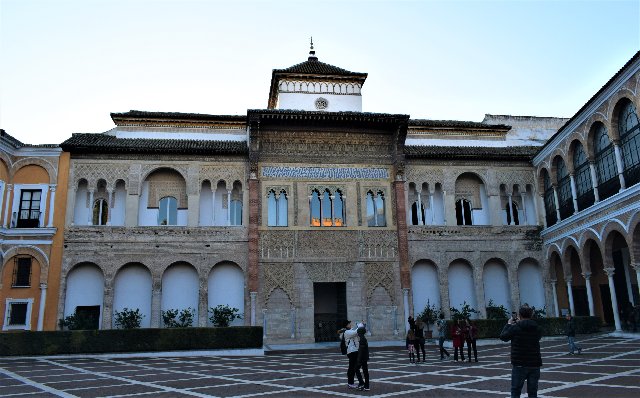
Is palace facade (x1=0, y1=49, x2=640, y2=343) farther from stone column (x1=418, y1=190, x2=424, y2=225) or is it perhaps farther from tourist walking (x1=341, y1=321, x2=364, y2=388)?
tourist walking (x1=341, y1=321, x2=364, y2=388)

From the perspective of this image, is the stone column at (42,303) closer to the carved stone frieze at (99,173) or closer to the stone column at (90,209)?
the stone column at (90,209)

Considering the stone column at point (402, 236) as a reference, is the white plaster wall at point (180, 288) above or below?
below

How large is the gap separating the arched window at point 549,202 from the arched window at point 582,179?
8.23 feet

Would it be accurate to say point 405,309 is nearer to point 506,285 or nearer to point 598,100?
point 506,285

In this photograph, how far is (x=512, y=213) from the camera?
27.1 meters

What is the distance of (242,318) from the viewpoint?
2359 cm

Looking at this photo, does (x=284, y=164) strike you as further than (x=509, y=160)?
No

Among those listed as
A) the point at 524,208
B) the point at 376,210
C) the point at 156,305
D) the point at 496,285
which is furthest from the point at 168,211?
the point at 524,208

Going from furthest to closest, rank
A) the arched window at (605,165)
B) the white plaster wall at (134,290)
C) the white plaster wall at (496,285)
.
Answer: the white plaster wall at (496,285) < the white plaster wall at (134,290) < the arched window at (605,165)

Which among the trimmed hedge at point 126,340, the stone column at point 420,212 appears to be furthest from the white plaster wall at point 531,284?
the trimmed hedge at point 126,340

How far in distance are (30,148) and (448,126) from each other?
21213 millimetres

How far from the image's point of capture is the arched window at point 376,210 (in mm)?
25578

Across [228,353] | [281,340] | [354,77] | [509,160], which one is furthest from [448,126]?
[228,353]

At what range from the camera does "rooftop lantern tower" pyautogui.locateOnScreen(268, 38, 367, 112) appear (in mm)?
29219
